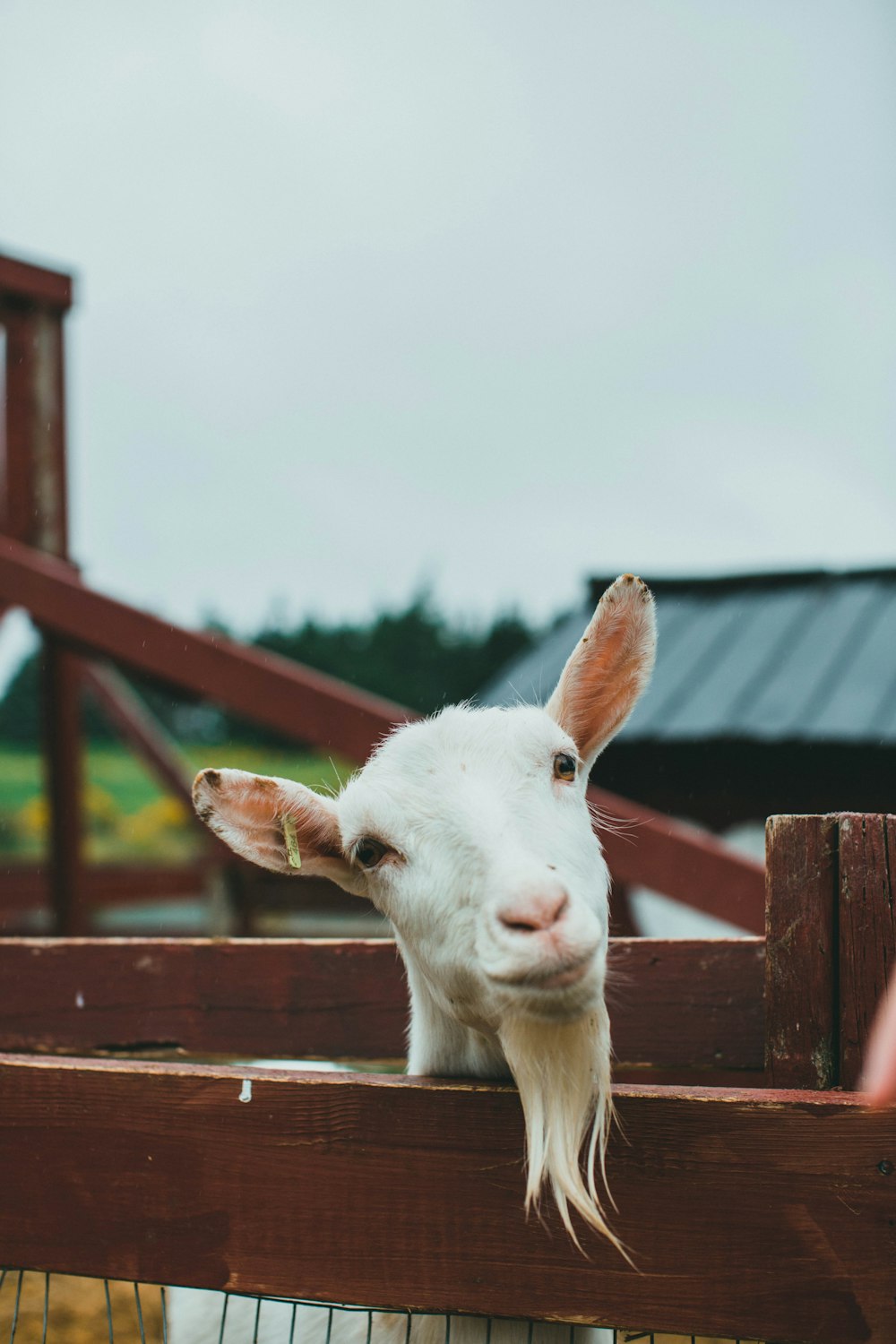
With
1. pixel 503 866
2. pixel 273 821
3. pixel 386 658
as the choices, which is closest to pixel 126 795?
pixel 386 658

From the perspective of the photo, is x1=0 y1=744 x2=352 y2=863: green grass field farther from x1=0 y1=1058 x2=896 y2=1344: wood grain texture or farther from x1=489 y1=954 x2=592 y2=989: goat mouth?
x1=489 y1=954 x2=592 y2=989: goat mouth

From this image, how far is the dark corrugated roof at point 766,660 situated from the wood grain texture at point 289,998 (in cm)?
336

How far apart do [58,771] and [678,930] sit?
3.37 meters

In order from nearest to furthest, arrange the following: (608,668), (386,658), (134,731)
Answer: (608,668) → (134,731) → (386,658)

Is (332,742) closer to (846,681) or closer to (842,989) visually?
(842,989)

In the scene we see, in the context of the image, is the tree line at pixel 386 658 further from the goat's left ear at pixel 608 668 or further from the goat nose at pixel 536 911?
the goat nose at pixel 536 911

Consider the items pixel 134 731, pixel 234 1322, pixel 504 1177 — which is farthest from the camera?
pixel 134 731

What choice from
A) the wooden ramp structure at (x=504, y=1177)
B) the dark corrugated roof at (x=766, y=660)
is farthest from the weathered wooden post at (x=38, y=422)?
the wooden ramp structure at (x=504, y=1177)

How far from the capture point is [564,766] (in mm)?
1839

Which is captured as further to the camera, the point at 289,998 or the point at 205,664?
the point at 205,664

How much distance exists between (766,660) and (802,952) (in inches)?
211

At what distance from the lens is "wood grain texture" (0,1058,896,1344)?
4.11ft

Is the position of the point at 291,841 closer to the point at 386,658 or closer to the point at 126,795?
the point at 126,795

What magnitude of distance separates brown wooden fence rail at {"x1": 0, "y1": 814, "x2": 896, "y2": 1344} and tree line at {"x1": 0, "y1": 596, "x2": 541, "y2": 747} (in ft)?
85.0
